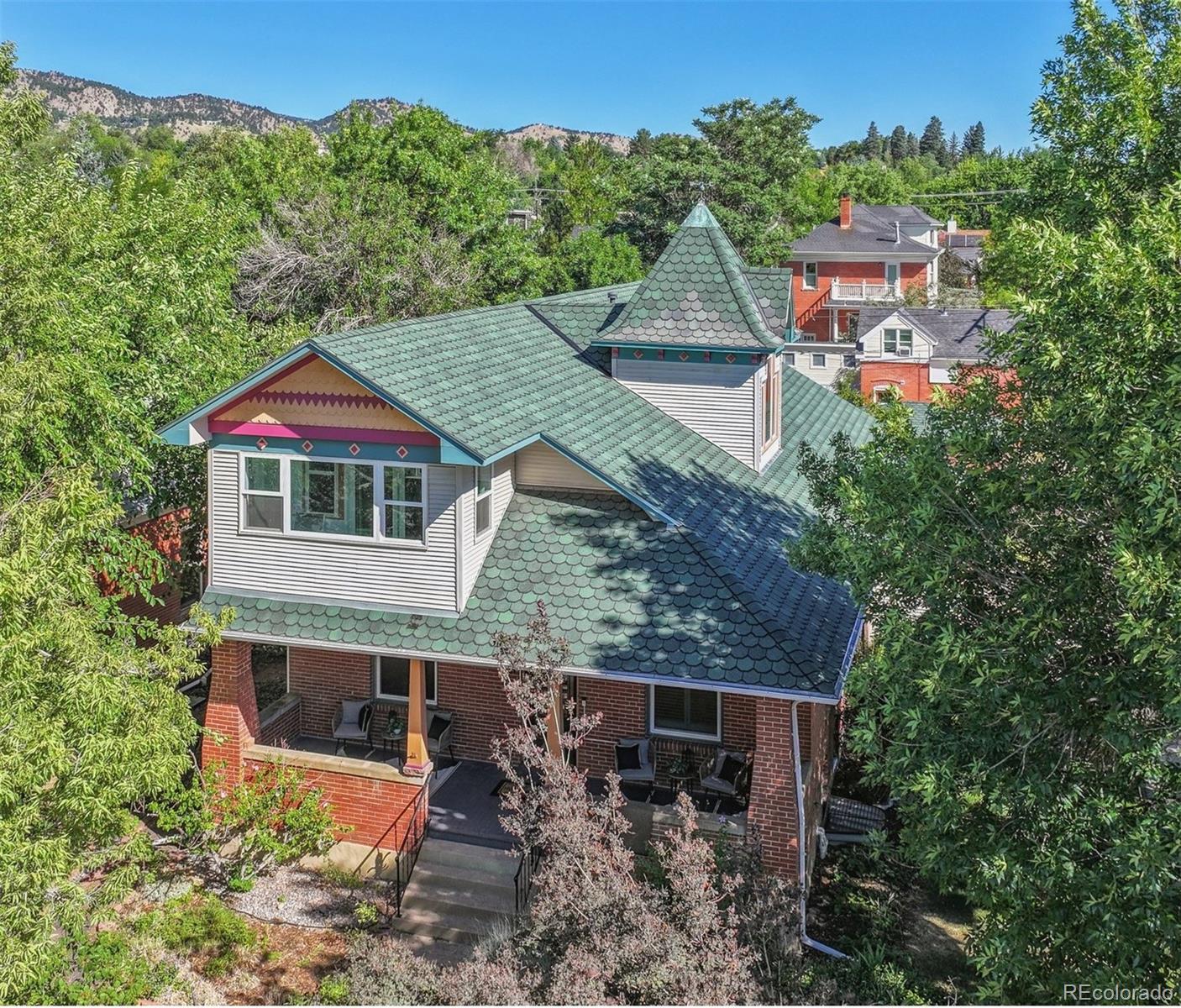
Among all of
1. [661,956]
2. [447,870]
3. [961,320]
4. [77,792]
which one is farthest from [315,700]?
[961,320]

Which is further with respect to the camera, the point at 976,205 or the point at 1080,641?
the point at 976,205

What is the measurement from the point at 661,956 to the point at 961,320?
1897 inches

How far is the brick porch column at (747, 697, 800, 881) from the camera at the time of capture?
1341 centimetres

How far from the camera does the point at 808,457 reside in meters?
14.1

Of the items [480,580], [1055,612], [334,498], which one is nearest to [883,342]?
[480,580]

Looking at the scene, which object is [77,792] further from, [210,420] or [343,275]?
[343,275]

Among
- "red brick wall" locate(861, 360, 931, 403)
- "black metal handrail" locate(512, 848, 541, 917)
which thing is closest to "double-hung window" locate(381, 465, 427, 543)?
"black metal handrail" locate(512, 848, 541, 917)

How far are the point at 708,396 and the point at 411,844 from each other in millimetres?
9572

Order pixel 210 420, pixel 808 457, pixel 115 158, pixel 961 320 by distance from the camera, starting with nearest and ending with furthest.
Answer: pixel 808 457 < pixel 210 420 < pixel 961 320 < pixel 115 158

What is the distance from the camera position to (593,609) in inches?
570

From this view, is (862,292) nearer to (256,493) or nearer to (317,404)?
(317,404)

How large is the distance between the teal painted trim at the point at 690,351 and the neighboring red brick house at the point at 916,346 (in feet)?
108

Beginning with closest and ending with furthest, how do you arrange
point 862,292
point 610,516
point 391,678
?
point 610,516 < point 391,678 < point 862,292

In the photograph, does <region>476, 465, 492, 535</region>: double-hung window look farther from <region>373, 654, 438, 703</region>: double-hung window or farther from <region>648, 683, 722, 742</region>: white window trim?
<region>373, 654, 438, 703</region>: double-hung window
